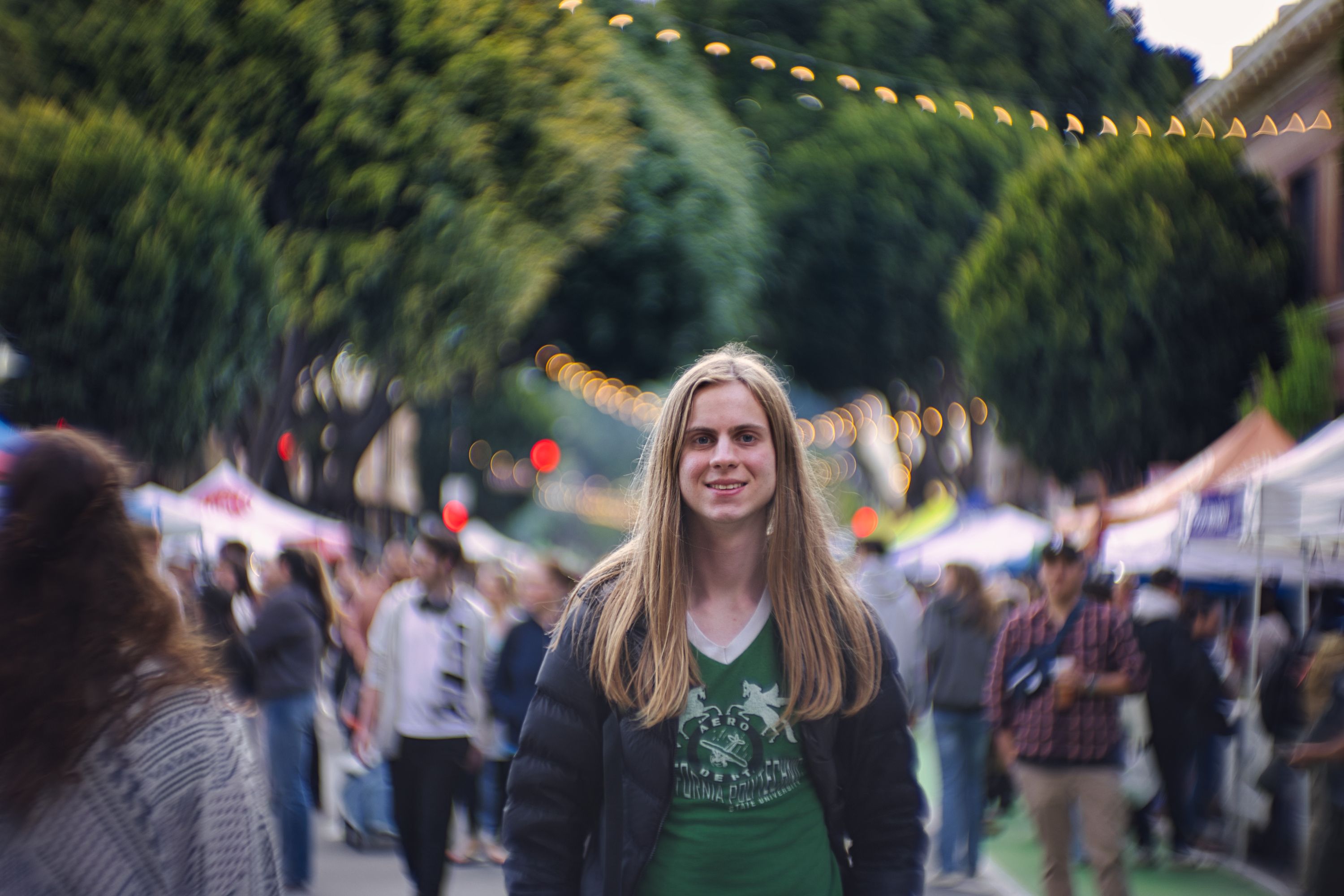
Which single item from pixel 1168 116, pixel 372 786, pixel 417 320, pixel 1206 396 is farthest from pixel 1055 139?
pixel 372 786

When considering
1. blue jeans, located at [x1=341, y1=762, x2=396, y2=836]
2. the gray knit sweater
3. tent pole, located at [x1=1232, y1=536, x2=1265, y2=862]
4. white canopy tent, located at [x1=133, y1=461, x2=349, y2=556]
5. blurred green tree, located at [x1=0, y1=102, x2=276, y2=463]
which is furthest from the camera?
blurred green tree, located at [x1=0, y1=102, x2=276, y2=463]

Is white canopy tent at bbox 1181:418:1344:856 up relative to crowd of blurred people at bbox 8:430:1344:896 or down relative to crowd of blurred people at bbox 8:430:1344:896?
up

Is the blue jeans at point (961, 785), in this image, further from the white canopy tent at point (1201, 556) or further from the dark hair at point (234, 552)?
the dark hair at point (234, 552)

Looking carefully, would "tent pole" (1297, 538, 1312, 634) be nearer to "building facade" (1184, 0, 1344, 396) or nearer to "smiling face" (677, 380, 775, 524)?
"smiling face" (677, 380, 775, 524)

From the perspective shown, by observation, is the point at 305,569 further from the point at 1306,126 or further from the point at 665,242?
the point at 1306,126

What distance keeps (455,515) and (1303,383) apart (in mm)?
18799

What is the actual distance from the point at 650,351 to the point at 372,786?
21.2 m

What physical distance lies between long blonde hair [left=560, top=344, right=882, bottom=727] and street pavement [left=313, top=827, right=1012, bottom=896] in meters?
5.88

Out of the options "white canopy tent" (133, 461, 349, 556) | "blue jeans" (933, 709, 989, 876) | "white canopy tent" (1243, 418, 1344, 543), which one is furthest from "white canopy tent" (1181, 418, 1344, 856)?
"white canopy tent" (133, 461, 349, 556)

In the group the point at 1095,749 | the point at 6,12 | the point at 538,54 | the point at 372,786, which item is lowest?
the point at 372,786

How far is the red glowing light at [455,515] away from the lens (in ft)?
108

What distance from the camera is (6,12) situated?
17.6m

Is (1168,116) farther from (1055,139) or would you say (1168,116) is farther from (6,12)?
(6,12)

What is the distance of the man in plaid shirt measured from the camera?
6.63 m
